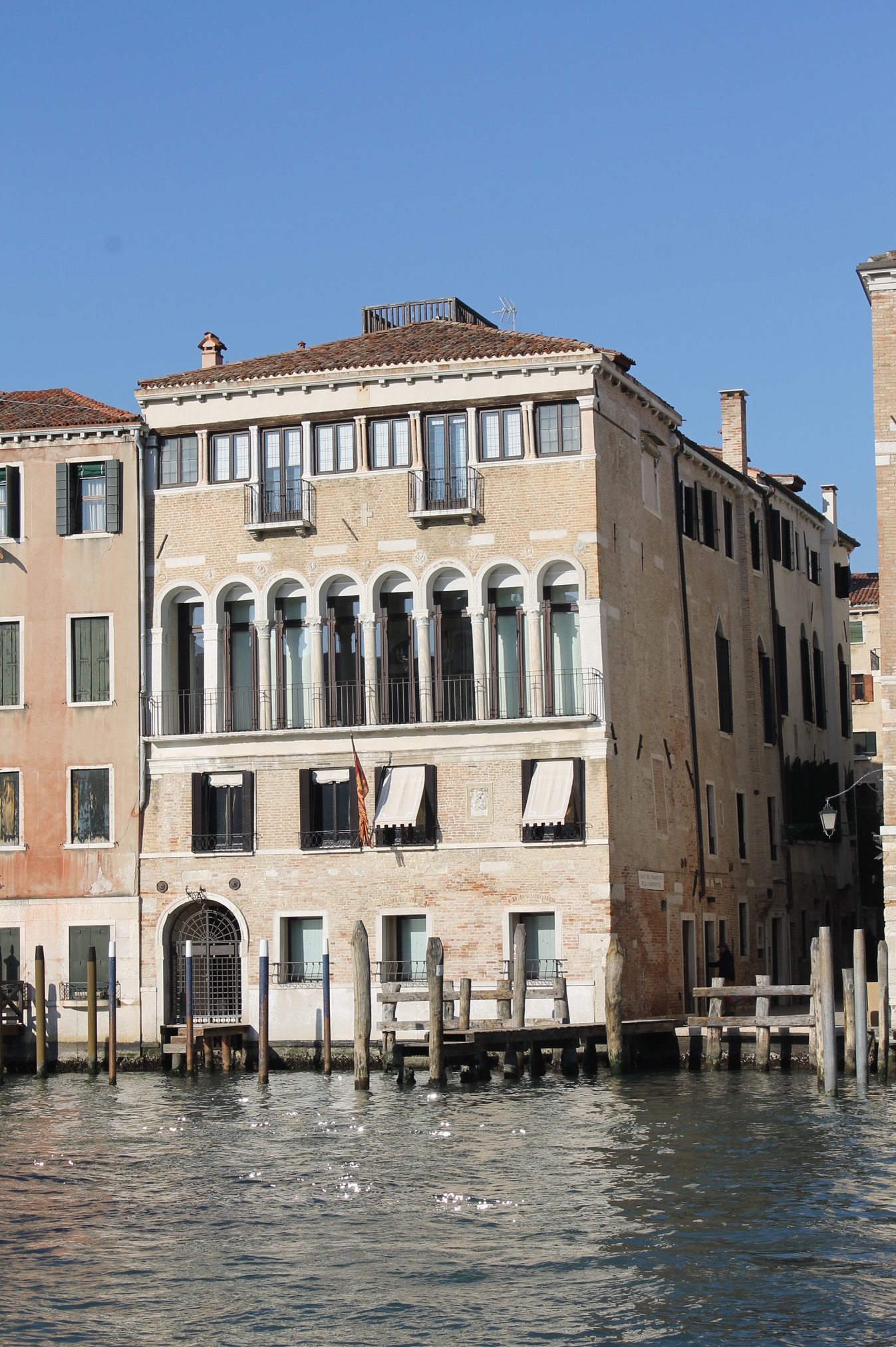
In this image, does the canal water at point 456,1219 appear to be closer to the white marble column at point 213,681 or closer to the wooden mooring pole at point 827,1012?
the wooden mooring pole at point 827,1012

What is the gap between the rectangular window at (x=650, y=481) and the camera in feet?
120

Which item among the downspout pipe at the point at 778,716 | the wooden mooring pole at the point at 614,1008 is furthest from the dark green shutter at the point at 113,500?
the downspout pipe at the point at 778,716

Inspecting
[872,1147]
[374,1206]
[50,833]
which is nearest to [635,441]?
[50,833]

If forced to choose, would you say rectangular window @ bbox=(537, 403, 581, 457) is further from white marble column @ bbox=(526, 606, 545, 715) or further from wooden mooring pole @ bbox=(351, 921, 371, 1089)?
wooden mooring pole @ bbox=(351, 921, 371, 1089)

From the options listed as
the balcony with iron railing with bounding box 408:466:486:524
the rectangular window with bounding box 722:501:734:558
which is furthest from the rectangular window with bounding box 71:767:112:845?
the rectangular window with bounding box 722:501:734:558

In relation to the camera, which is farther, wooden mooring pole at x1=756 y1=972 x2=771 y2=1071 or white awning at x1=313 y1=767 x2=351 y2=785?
white awning at x1=313 y1=767 x2=351 y2=785

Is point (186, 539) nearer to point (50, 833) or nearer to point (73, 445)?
point (73, 445)

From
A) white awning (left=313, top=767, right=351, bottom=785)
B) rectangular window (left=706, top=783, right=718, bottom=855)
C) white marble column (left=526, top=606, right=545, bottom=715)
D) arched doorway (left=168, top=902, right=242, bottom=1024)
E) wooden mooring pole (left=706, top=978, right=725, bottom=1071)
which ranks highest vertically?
white marble column (left=526, top=606, right=545, bottom=715)

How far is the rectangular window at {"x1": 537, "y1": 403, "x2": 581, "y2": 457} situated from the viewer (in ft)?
112

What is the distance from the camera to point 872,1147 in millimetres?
22297

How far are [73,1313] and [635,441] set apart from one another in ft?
77.3

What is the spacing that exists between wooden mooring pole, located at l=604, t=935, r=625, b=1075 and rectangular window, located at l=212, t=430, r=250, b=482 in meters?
10.9

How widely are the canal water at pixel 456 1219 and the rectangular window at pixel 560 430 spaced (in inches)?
434

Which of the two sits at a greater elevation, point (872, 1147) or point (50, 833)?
point (50, 833)
